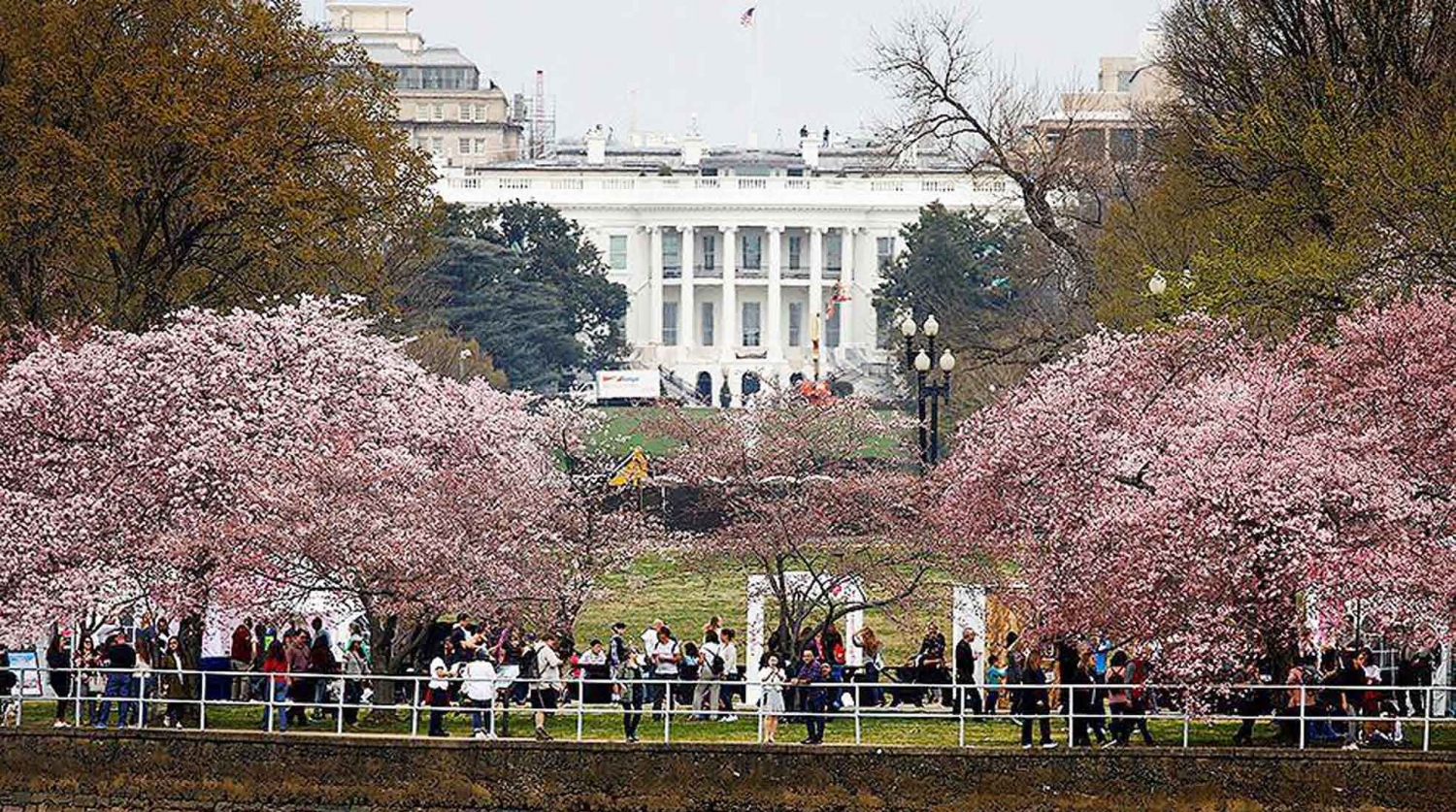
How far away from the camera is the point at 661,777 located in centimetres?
3394

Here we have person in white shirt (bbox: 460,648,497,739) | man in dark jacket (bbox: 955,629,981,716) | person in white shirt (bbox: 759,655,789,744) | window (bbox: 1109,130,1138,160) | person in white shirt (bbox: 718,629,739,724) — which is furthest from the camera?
window (bbox: 1109,130,1138,160)

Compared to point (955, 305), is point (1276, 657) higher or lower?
lower

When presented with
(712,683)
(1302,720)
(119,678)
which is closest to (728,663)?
(712,683)

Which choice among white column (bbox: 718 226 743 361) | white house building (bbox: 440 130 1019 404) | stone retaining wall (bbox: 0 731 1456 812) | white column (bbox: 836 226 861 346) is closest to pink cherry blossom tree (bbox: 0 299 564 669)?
stone retaining wall (bbox: 0 731 1456 812)

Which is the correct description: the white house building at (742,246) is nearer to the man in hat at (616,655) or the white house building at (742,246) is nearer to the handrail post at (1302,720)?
the man in hat at (616,655)

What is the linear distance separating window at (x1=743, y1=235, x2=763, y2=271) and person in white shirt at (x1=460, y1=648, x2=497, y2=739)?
469 ft

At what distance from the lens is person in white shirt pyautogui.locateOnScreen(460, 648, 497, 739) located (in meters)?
34.9

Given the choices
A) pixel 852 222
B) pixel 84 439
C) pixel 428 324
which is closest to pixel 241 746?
pixel 84 439

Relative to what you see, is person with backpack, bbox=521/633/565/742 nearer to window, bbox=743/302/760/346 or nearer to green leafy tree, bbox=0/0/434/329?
green leafy tree, bbox=0/0/434/329

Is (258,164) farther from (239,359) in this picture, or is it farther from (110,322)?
(239,359)

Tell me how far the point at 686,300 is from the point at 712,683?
5553 inches

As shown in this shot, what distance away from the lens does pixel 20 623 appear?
38.9 metres

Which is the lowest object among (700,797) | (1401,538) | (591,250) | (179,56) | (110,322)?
(700,797)

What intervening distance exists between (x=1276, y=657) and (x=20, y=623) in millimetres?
13607
